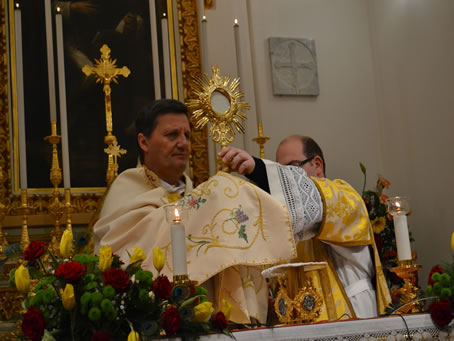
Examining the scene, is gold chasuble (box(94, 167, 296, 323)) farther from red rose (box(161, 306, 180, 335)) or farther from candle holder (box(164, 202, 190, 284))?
red rose (box(161, 306, 180, 335))

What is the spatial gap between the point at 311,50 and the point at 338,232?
87.5 inches

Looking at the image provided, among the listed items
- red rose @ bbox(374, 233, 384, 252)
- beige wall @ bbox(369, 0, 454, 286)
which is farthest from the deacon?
beige wall @ bbox(369, 0, 454, 286)

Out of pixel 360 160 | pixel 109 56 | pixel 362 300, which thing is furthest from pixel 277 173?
pixel 360 160

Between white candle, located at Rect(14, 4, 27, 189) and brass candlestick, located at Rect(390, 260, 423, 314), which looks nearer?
brass candlestick, located at Rect(390, 260, 423, 314)

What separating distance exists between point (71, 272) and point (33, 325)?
18 cm

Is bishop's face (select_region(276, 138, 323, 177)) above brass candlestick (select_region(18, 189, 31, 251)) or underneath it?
above

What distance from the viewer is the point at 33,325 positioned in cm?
206

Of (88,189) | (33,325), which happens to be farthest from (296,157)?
(33,325)

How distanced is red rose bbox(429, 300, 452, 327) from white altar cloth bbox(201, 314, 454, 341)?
0.02m

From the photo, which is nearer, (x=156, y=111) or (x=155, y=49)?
(x=156, y=111)

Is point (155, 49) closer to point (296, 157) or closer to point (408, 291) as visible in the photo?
point (296, 157)

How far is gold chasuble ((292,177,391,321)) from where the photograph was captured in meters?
3.13

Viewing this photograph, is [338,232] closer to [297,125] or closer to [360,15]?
[297,125]

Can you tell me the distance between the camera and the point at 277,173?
313cm
